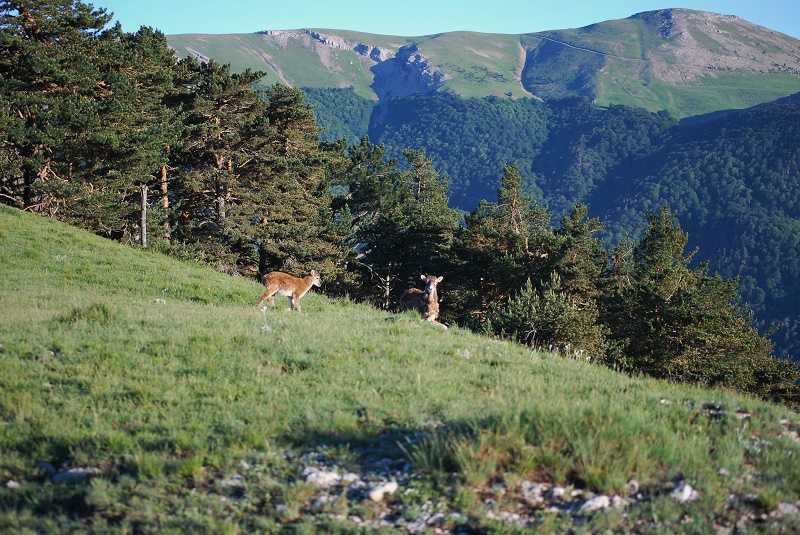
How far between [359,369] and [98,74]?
27657mm

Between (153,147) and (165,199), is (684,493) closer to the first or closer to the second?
(153,147)

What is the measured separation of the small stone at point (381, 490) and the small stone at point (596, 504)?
1.53 meters

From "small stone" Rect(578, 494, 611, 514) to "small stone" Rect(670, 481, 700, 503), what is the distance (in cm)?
56

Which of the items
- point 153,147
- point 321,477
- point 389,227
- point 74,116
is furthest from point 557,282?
point 321,477

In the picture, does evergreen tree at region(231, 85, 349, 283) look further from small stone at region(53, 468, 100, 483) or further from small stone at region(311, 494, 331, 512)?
small stone at region(311, 494, 331, 512)

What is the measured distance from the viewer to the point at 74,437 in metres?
6.68

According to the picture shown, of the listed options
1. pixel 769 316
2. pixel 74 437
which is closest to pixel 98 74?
pixel 74 437

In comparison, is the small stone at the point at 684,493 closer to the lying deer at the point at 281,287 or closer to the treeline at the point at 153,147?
the lying deer at the point at 281,287

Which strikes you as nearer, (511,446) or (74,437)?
(511,446)

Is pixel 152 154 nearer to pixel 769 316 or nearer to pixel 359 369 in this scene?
pixel 359 369

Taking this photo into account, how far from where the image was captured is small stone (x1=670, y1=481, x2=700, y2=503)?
18.0 ft

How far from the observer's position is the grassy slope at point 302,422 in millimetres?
5574

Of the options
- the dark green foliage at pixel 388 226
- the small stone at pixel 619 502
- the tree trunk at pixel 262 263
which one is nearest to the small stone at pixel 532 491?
the small stone at pixel 619 502

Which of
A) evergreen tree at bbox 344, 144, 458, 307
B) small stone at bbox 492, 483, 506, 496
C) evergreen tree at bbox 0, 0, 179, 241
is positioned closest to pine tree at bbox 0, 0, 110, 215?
evergreen tree at bbox 0, 0, 179, 241
